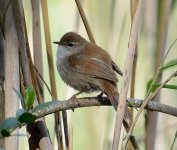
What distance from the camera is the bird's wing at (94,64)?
2.30m

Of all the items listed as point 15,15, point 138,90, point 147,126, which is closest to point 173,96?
point 138,90

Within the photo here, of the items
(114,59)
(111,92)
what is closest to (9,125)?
(111,92)

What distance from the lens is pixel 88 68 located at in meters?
2.40

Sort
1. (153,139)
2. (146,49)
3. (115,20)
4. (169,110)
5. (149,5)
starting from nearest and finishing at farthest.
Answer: (169,110), (153,139), (149,5), (115,20), (146,49)

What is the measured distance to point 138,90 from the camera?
2.96 metres

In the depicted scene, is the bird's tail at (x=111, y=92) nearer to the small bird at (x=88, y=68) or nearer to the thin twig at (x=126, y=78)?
the small bird at (x=88, y=68)

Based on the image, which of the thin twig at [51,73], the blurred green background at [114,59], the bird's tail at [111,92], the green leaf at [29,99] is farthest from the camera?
the blurred green background at [114,59]

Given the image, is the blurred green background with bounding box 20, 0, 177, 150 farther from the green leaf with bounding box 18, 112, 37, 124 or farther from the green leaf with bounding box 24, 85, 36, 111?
the green leaf with bounding box 18, 112, 37, 124

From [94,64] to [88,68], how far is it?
4 centimetres

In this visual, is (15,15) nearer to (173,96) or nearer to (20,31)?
(20,31)

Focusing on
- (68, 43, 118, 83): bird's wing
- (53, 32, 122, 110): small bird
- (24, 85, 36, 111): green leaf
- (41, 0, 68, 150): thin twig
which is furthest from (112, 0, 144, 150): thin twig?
(68, 43, 118, 83): bird's wing

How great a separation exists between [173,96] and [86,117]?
1.91ft

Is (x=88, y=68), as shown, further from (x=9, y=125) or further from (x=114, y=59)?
(x=9, y=125)

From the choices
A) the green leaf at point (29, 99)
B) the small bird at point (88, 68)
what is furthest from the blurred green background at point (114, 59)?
the green leaf at point (29, 99)
